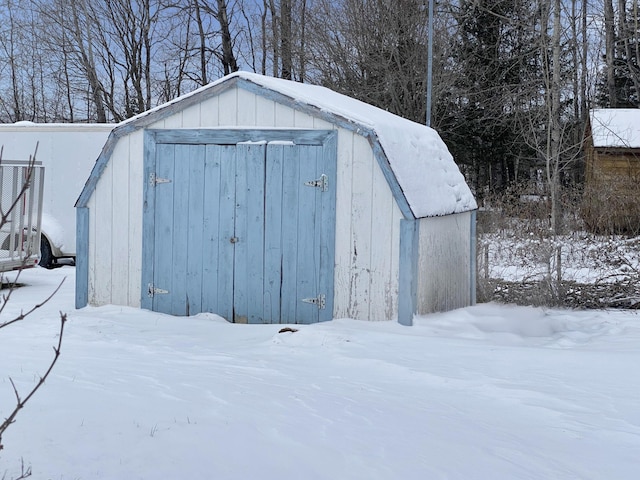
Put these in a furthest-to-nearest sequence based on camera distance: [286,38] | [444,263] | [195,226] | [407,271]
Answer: [286,38] → [444,263] → [195,226] → [407,271]

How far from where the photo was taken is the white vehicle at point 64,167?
15.3 m

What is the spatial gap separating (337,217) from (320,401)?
356 centimetres

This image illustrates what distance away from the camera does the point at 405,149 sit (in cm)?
927

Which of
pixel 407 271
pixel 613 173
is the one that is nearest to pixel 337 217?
pixel 407 271

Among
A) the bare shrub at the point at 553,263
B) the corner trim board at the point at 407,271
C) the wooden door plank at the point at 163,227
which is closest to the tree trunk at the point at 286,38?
the bare shrub at the point at 553,263

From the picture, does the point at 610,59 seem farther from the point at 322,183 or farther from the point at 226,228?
the point at 226,228

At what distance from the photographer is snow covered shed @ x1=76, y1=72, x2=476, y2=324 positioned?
28.6 feet

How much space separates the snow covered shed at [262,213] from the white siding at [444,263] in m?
0.04

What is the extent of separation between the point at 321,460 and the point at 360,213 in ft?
15.5

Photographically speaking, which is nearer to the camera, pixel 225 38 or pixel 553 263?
pixel 553 263

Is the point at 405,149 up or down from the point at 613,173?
down

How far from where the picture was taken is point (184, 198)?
9.28m

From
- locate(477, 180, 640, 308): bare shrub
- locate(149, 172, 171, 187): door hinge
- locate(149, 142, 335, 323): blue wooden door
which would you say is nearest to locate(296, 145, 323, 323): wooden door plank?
locate(149, 142, 335, 323): blue wooden door

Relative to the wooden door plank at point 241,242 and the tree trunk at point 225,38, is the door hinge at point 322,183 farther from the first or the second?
the tree trunk at point 225,38
